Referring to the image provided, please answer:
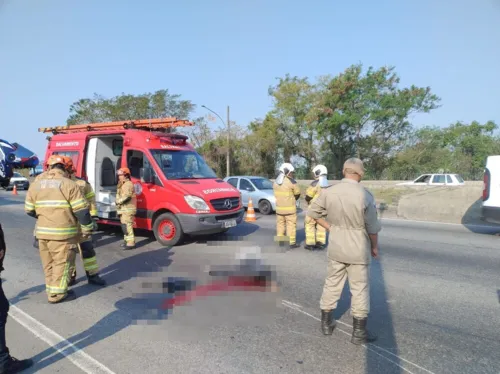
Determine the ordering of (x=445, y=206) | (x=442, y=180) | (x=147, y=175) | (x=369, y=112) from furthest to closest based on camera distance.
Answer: (x=369, y=112), (x=442, y=180), (x=445, y=206), (x=147, y=175)

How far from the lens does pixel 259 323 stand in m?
4.02

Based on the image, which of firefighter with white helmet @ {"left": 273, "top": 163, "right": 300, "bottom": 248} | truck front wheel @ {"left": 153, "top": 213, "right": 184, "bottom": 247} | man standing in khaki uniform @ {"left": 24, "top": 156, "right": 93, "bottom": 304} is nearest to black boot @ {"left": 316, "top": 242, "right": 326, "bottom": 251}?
firefighter with white helmet @ {"left": 273, "top": 163, "right": 300, "bottom": 248}

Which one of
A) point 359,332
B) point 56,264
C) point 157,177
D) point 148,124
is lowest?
point 359,332

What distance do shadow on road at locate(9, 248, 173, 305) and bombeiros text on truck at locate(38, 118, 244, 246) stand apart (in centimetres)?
73

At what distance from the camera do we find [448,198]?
1298cm

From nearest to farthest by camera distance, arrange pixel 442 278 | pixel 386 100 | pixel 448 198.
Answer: pixel 442 278
pixel 448 198
pixel 386 100

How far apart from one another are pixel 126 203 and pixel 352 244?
5.26 metres

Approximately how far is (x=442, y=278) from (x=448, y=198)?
8.37m

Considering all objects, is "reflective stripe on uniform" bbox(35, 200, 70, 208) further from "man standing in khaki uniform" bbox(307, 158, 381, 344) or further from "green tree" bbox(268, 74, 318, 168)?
"green tree" bbox(268, 74, 318, 168)

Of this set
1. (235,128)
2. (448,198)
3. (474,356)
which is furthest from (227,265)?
(235,128)

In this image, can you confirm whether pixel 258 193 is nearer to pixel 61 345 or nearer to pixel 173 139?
pixel 173 139

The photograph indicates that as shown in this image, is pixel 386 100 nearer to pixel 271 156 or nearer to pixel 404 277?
pixel 271 156

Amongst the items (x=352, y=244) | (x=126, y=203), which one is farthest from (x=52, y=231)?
(x=352, y=244)

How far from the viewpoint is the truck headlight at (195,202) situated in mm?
→ 7336
